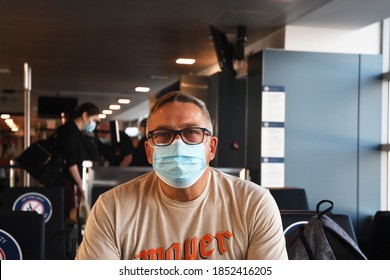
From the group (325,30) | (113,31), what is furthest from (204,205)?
(113,31)

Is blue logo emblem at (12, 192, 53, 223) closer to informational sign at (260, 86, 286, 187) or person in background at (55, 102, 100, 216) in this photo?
person in background at (55, 102, 100, 216)

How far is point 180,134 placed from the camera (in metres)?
1.44

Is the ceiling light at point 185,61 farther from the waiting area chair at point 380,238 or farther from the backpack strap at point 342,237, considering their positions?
the backpack strap at point 342,237

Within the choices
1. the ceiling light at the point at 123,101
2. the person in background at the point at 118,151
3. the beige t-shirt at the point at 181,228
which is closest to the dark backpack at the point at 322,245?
the beige t-shirt at the point at 181,228

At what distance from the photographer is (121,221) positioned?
4.73ft

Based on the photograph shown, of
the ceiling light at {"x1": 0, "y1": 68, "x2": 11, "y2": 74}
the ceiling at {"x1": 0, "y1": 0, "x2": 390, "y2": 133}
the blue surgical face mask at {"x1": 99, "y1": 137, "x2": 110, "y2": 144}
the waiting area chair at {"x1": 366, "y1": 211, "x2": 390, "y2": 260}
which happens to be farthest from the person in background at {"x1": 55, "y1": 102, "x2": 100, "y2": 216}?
the ceiling light at {"x1": 0, "y1": 68, "x2": 11, "y2": 74}

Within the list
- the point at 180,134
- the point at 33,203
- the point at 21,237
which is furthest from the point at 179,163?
the point at 33,203

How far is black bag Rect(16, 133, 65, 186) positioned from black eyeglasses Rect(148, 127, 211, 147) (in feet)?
11.4

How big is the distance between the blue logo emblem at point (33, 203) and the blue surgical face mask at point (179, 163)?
2.15 m

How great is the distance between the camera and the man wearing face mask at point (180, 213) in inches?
55.9

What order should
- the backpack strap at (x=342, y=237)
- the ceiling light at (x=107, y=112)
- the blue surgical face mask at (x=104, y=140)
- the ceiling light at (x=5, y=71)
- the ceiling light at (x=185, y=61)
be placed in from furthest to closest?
the ceiling light at (x=107, y=112)
the blue surgical face mask at (x=104, y=140)
the ceiling light at (x=5, y=71)
the ceiling light at (x=185, y=61)
the backpack strap at (x=342, y=237)

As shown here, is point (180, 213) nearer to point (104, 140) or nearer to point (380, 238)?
point (380, 238)
